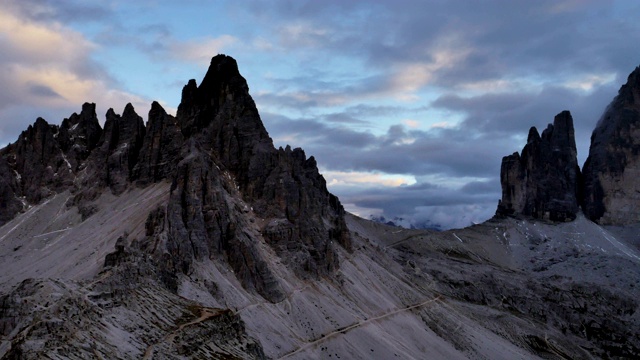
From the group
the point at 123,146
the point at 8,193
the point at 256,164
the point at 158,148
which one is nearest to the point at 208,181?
the point at 256,164

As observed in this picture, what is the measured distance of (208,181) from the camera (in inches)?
6097

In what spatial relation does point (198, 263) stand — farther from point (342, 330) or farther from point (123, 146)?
point (123, 146)

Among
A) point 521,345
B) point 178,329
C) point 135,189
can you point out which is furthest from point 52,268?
point 521,345

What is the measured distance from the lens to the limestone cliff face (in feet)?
480

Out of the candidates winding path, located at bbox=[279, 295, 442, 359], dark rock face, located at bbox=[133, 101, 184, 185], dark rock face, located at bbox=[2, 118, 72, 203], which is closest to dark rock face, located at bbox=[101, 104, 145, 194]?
dark rock face, located at bbox=[133, 101, 184, 185]

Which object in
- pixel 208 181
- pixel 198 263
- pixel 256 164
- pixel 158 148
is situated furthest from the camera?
pixel 158 148

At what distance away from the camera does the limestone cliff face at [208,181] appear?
480ft

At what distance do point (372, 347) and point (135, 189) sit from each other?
74721 millimetres

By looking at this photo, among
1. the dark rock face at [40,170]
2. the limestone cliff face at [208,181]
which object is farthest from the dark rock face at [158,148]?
the dark rock face at [40,170]

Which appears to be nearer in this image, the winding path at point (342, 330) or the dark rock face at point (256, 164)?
the winding path at point (342, 330)

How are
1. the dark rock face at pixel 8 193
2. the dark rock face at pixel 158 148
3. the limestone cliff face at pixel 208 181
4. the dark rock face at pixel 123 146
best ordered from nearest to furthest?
the limestone cliff face at pixel 208 181 → the dark rock face at pixel 158 148 → the dark rock face at pixel 123 146 → the dark rock face at pixel 8 193

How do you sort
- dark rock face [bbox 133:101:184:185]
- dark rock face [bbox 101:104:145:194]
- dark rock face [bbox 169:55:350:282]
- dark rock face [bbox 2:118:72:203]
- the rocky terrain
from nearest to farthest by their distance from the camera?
the rocky terrain
dark rock face [bbox 169:55:350:282]
dark rock face [bbox 133:101:184:185]
dark rock face [bbox 101:104:145:194]
dark rock face [bbox 2:118:72:203]

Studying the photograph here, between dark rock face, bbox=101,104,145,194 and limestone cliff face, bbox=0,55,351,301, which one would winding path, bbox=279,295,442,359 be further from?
dark rock face, bbox=101,104,145,194

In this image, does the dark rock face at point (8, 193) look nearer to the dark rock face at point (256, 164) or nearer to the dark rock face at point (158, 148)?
the dark rock face at point (158, 148)
